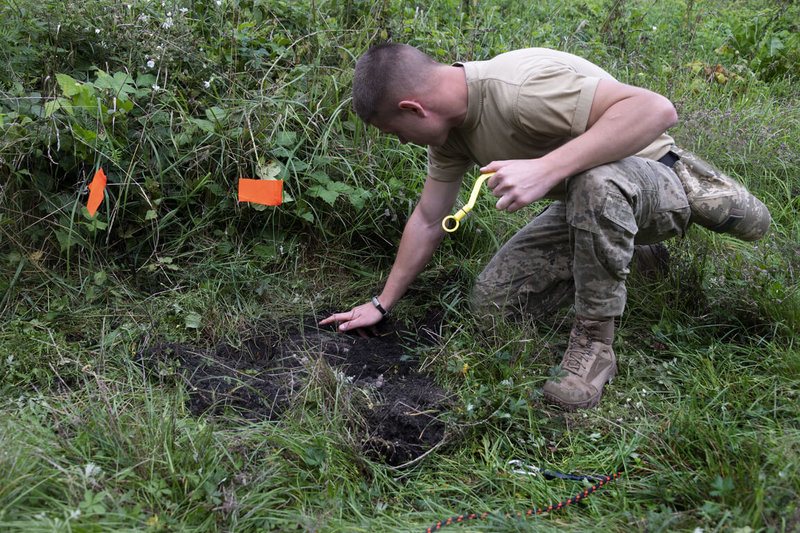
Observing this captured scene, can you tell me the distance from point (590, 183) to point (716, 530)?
3.70 ft

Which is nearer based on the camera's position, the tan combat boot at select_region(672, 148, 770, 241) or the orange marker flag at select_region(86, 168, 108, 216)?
the tan combat boot at select_region(672, 148, 770, 241)

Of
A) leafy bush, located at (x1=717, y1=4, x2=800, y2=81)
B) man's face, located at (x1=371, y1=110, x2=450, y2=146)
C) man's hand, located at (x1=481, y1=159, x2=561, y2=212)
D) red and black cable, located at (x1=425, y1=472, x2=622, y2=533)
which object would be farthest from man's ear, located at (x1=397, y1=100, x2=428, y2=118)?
leafy bush, located at (x1=717, y1=4, x2=800, y2=81)

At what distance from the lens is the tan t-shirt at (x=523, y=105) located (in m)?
2.20

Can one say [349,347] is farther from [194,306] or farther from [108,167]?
[108,167]

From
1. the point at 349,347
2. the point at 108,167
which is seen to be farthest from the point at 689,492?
the point at 108,167

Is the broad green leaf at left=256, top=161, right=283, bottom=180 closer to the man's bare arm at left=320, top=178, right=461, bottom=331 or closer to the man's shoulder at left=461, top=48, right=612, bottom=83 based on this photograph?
the man's bare arm at left=320, top=178, right=461, bottom=331

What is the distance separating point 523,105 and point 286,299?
135cm

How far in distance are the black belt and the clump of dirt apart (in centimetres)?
114

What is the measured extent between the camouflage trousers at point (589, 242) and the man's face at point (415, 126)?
1.62ft

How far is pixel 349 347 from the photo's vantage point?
2.65 metres

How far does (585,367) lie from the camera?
2.42 metres

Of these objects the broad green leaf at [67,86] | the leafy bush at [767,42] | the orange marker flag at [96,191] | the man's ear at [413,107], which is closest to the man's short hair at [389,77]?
the man's ear at [413,107]

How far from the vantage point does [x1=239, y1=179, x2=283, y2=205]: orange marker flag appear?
283 centimetres

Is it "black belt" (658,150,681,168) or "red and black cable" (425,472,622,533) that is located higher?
"black belt" (658,150,681,168)
